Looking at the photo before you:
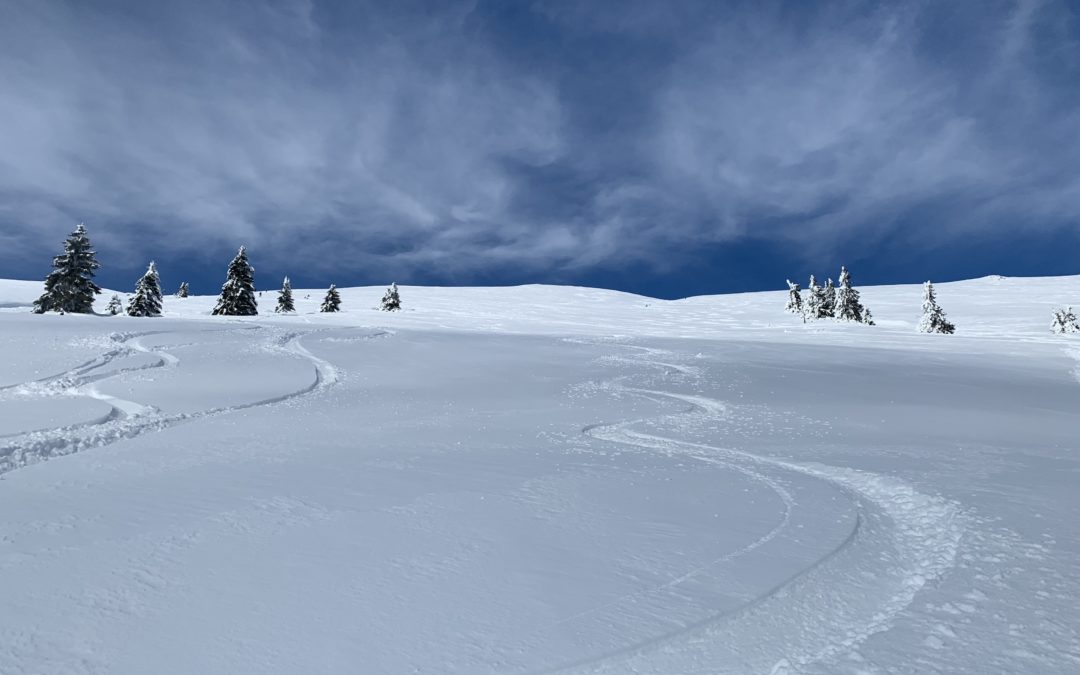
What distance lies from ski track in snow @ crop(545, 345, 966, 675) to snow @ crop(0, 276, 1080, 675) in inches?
0.7

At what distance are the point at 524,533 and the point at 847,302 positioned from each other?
64155 mm

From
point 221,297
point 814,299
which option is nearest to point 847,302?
point 814,299

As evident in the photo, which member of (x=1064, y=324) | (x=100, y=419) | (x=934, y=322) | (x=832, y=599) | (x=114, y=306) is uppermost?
(x=114, y=306)

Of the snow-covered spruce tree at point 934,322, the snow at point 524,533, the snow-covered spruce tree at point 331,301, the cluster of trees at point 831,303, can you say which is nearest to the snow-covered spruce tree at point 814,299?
the cluster of trees at point 831,303

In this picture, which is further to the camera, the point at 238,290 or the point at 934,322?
the point at 238,290

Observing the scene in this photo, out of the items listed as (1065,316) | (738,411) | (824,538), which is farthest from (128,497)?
(1065,316)

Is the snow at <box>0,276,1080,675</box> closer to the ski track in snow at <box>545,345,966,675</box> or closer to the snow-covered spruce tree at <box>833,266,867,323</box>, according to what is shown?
the ski track in snow at <box>545,345,966,675</box>

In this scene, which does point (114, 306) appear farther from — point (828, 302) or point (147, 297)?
point (828, 302)

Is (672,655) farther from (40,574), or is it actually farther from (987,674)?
(40,574)

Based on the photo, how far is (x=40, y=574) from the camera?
3250 mm

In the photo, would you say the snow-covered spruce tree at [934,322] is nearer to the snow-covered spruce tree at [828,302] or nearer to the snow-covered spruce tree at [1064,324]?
the snow-covered spruce tree at [1064,324]

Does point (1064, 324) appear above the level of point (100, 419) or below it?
above

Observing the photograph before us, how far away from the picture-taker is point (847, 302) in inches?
2386

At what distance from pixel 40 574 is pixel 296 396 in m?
6.77
